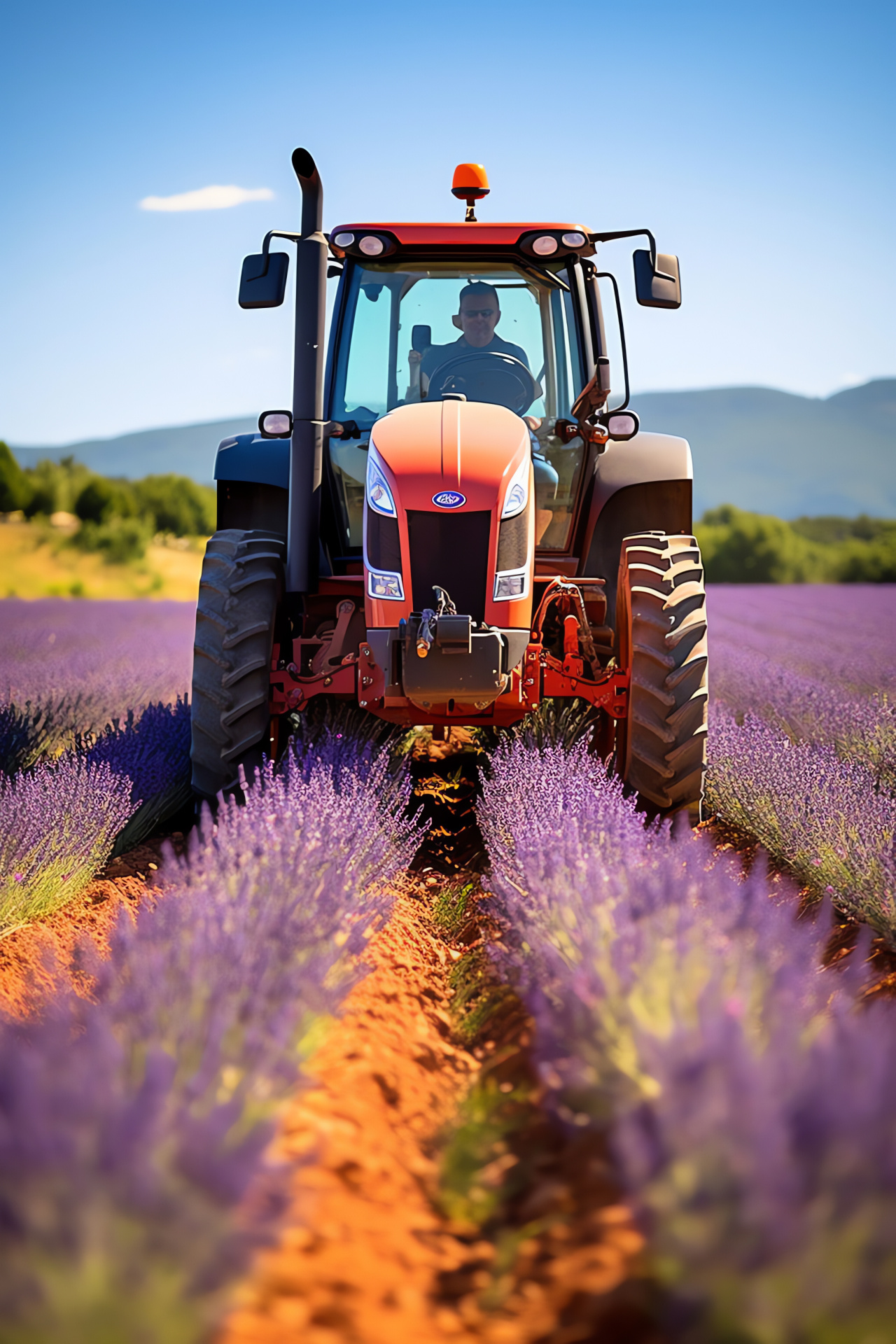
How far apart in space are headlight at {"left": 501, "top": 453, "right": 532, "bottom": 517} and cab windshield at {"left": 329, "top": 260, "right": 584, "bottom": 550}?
0.52 metres

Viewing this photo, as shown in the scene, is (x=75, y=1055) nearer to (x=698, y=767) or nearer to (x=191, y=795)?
(x=698, y=767)

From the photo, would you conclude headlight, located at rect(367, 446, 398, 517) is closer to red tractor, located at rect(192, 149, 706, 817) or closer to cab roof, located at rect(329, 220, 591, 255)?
red tractor, located at rect(192, 149, 706, 817)

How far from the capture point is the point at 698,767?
4.10 meters

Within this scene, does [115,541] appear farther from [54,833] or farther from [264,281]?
[54,833]

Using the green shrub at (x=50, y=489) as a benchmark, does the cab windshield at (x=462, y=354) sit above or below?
below

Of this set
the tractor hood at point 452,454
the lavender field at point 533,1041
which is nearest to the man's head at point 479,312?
the tractor hood at point 452,454

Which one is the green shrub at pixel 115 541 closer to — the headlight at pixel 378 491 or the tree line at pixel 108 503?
the tree line at pixel 108 503

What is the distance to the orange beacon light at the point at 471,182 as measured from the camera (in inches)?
191

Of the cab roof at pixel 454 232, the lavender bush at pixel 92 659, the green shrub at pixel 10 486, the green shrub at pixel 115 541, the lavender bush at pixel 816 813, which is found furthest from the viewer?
the green shrub at pixel 10 486

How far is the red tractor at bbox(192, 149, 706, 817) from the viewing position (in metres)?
3.95

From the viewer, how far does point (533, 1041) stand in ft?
7.96

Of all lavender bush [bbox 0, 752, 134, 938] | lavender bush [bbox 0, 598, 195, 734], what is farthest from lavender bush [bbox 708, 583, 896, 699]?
lavender bush [bbox 0, 752, 134, 938]

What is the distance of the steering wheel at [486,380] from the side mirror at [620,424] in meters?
0.33

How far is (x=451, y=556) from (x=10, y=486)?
1169 inches
